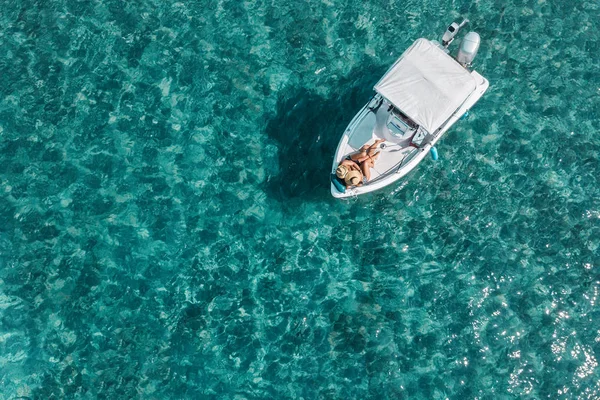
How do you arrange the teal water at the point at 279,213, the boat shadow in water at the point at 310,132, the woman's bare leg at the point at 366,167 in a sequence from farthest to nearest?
the boat shadow in water at the point at 310,132
the teal water at the point at 279,213
the woman's bare leg at the point at 366,167

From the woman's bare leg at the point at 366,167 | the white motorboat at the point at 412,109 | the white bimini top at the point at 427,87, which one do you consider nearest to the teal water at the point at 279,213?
the white motorboat at the point at 412,109

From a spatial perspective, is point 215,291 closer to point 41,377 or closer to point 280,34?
point 41,377

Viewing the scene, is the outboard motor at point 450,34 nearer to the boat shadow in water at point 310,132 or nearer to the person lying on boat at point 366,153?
the boat shadow in water at point 310,132

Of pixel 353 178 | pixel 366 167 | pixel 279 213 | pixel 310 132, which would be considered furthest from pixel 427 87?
pixel 279 213

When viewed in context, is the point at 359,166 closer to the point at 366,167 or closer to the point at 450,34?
the point at 366,167

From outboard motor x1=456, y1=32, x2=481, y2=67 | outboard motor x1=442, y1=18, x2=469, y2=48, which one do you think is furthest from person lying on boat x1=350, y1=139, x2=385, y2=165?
outboard motor x1=442, y1=18, x2=469, y2=48

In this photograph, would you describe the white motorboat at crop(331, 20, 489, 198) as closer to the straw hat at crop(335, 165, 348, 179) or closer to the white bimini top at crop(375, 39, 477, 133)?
the white bimini top at crop(375, 39, 477, 133)
